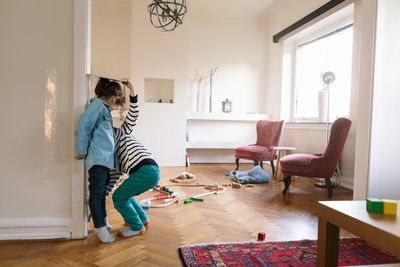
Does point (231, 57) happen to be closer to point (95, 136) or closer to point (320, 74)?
point (320, 74)

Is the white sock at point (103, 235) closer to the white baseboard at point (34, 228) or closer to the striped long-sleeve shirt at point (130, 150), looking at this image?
the white baseboard at point (34, 228)

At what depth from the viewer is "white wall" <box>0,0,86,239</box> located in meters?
1.70

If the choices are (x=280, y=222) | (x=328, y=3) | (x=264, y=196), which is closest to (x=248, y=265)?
(x=280, y=222)

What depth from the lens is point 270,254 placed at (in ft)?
5.20

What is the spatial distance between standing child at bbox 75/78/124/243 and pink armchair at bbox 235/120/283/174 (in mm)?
2694

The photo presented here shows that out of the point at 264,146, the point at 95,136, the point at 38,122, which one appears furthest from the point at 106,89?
the point at 264,146

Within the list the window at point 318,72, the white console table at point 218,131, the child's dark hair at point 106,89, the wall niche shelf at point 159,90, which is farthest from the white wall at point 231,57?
the child's dark hair at point 106,89

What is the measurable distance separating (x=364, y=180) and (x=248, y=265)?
Result: 1243mm

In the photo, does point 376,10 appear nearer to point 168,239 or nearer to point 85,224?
point 168,239

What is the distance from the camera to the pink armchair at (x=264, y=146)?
4086mm

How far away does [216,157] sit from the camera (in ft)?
17.9

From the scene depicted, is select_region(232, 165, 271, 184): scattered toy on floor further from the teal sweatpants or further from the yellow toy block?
the yellow toy block

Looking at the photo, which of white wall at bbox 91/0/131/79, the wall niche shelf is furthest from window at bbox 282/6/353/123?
white wall at bbox 91/0/131/79

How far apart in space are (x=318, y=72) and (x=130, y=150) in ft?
11.7
